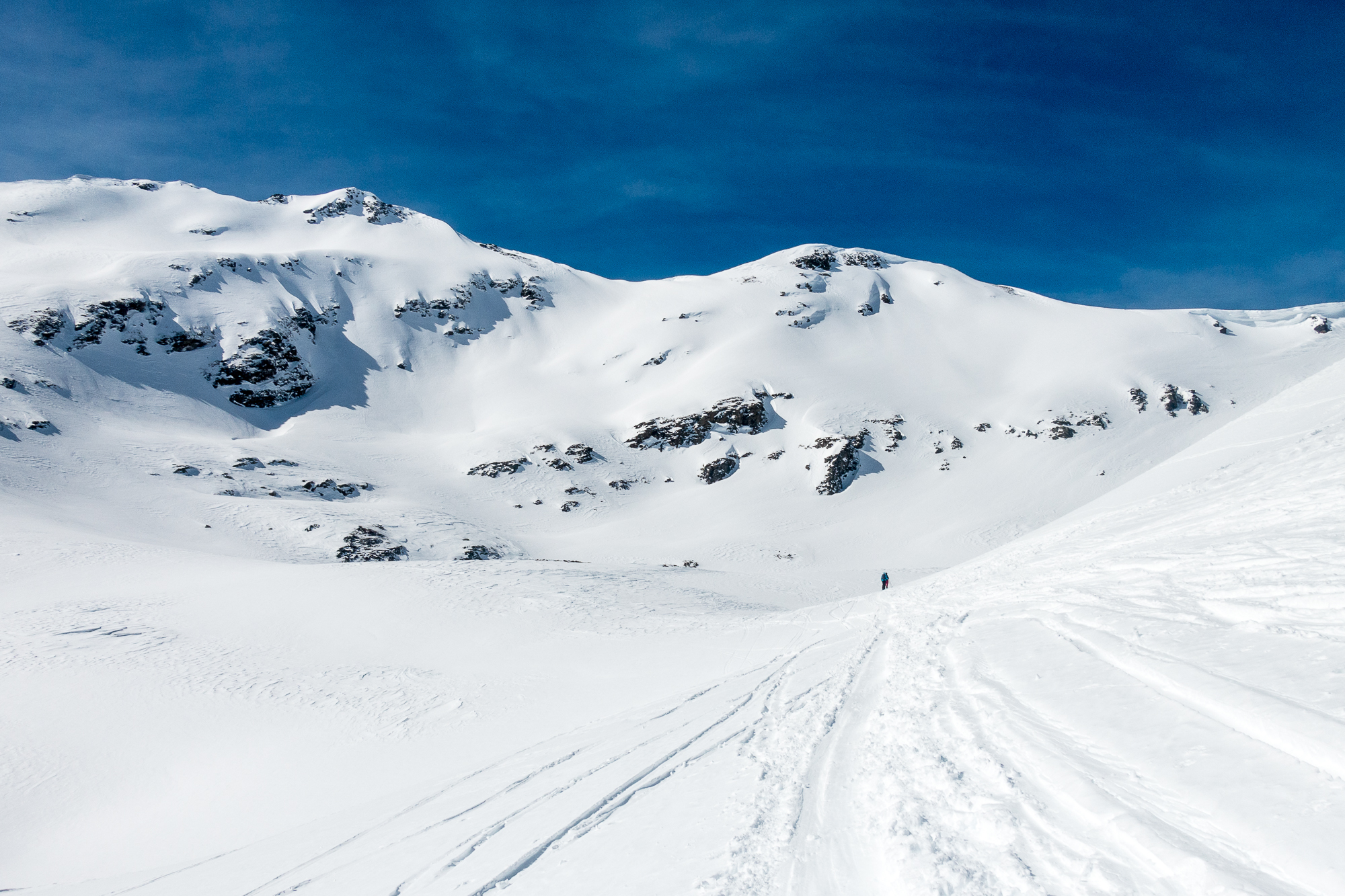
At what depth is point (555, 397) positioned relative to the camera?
231ft

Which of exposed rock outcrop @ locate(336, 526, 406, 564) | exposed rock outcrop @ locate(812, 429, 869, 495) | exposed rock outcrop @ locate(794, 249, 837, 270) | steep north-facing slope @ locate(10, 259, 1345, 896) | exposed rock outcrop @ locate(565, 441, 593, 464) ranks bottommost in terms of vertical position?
steep north-facing slope @ locate(10, 259, 1345, 896)

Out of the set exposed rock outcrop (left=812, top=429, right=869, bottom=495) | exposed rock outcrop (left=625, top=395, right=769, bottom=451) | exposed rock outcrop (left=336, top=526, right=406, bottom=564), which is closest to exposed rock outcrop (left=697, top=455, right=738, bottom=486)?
exposed rock outcrop (left=625, top=395, right=769, bottom=451)

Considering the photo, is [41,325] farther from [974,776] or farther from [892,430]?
[892,430]

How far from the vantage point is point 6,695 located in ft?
38.4

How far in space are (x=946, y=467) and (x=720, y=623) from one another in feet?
136

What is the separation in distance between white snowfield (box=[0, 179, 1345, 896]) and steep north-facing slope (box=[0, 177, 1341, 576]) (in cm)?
64

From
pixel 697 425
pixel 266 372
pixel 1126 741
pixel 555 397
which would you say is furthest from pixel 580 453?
pixel 1126 741

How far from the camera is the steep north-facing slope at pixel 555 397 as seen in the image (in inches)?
1555

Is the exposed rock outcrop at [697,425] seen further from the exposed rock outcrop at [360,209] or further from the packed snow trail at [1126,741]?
the exposed rock outcrop at [360,209]

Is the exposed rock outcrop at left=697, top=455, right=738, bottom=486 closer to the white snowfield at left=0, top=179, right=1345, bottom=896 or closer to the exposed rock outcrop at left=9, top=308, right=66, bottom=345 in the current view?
the white snowfield at left=0, top=179, right=1345, bottom=896

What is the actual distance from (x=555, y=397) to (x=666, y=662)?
60.8 metres

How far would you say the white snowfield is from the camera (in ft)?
12.4

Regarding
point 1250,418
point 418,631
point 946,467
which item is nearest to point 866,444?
point 946,467

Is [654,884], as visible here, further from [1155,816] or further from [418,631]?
[418,631]
